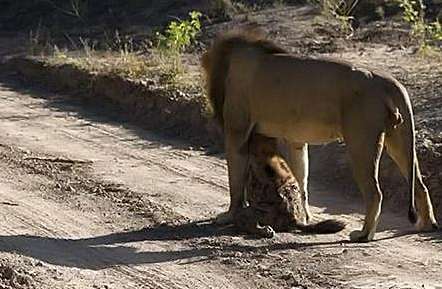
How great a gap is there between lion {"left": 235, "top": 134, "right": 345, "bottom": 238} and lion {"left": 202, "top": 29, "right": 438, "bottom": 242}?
0.10 m

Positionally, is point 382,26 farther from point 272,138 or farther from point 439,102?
point 272,138

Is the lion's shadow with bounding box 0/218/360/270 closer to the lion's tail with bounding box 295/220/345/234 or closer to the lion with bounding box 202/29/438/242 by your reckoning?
the lion's tail with bounding box 295/220/345/234

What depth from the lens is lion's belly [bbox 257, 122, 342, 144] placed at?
9516 mm

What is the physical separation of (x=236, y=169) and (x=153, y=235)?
35.9 inches

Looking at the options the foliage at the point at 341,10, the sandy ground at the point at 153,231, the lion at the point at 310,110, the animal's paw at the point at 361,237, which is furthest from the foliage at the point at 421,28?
the animal's paw at the point at 361,237

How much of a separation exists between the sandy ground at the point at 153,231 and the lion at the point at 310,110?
420 mm

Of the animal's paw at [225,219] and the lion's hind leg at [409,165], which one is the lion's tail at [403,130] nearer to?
the lion's hind leg at [409,165]

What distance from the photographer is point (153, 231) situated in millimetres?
9797

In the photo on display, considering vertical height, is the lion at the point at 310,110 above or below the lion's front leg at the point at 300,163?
above

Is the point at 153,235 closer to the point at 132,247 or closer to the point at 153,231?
the point at 153,231

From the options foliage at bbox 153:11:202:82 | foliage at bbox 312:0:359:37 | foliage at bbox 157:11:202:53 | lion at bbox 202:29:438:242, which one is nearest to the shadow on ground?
lion at bbox 202:29:438:242

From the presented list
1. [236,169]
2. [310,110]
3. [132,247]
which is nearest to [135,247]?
[132,247]

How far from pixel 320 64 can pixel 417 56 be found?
7109 millimetres

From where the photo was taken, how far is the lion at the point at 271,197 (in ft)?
32.0
